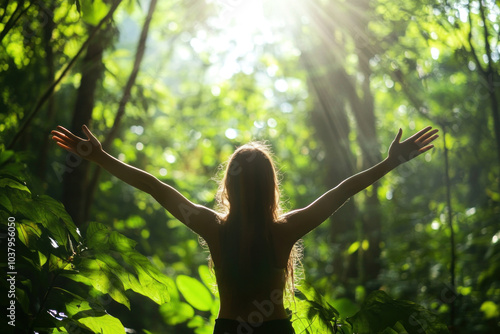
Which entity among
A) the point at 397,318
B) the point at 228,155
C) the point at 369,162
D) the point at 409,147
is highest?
the point at 228,155

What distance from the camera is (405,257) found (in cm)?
541

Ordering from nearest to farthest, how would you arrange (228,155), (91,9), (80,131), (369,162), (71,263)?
(71,263) < (91,9) < (80,131) < (369,162) < (228,155)

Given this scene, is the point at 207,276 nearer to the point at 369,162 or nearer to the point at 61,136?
the point at 61,136

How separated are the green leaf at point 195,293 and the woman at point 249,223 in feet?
0.39

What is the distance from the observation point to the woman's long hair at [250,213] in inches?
79.4

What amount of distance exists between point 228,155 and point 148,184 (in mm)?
4512

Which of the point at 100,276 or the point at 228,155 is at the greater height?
the point at 228,155

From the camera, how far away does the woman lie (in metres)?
1.97

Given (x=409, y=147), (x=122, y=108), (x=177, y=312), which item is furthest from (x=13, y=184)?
(x=122, y=108)

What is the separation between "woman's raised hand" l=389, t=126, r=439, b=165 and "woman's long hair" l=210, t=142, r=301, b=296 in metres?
0.60

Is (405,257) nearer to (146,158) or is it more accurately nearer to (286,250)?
(286,250)

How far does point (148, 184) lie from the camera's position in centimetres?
204

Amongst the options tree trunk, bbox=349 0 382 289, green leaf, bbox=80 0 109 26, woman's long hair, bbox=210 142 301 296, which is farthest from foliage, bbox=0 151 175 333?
tree trunk, bbox=349 0 382 289

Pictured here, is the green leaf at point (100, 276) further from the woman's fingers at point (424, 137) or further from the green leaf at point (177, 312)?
the woman's fingers at point (424, 137)
